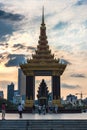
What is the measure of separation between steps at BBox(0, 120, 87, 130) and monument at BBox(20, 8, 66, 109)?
51548 mm

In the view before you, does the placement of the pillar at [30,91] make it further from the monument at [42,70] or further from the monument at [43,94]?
the monument at [43,94]

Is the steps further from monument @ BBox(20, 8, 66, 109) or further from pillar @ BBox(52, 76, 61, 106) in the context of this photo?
pillar @ BBox(52, 76, 61, 106)

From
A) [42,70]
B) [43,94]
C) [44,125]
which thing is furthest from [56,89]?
[44,125]

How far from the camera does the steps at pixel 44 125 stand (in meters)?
28.2

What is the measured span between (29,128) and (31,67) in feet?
174

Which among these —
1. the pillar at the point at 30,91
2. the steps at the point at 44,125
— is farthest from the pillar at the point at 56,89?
the steps at the point at 44,125

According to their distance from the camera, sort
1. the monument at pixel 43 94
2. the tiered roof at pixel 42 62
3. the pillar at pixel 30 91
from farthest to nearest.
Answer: the monument at pixel 43 94 < the pillar at pixel 30 91 < the tiered roof at pixel 42 62

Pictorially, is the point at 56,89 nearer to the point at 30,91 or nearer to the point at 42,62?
the point at 30,91

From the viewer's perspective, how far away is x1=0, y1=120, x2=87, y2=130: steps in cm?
2825

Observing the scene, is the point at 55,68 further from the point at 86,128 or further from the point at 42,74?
the point at 86,128

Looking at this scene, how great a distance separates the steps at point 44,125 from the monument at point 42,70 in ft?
169

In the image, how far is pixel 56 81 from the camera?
83.1 meters

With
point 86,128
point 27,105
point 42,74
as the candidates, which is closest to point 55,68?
point 42,74

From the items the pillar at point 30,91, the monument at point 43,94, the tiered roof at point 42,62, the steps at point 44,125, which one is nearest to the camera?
the steps at point 44,125
